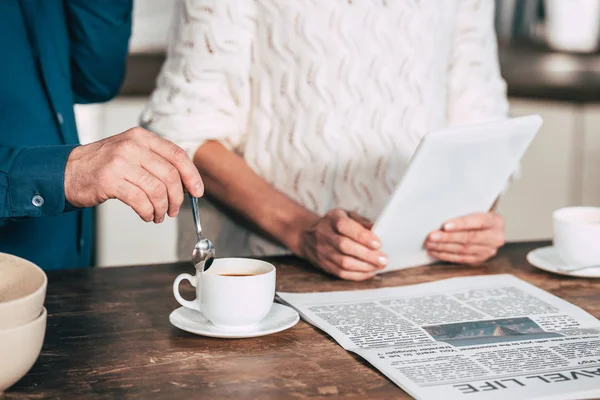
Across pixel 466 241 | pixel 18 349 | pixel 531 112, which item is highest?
pixel 18 349

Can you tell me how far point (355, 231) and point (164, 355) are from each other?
44 cm

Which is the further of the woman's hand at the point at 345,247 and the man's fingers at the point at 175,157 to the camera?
the woman's hand at the point at 345,247

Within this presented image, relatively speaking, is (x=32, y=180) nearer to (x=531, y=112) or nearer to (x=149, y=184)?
(x=149, y=184)

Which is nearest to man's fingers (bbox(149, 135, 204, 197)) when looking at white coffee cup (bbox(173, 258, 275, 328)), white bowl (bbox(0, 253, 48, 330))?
white coffee cup (bbox(173, 258, 275, 328))

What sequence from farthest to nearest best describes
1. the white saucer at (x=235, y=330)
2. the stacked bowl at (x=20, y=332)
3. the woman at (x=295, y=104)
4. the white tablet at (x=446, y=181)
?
1. the woman at (x=295, y=104)
2. the white tablet at (x=446, y=181)
3. the white saucer at (x=235, y=330)
4. the stacked bowl at (x=20, y=332)

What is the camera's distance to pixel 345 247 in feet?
4.00

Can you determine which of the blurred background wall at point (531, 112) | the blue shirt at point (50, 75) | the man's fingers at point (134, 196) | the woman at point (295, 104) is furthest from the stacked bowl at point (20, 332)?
the blurred background wall at point (531, 112)

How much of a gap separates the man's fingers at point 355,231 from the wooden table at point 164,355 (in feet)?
0.21

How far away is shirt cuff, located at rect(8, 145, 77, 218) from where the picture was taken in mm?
1025

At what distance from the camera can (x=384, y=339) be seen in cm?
94

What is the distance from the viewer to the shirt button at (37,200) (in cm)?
105

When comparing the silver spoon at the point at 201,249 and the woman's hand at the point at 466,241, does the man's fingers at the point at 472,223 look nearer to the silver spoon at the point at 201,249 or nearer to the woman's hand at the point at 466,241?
the woman's hand at the point at 466,241

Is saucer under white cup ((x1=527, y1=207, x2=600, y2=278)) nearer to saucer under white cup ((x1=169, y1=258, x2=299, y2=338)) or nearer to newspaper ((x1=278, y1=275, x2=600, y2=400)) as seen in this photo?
newspaper ((x1=278, y1=275, x2=600, y2=400))

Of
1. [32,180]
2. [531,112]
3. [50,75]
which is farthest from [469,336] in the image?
[531,112]
